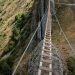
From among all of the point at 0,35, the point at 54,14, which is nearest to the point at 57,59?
the point at 54,14

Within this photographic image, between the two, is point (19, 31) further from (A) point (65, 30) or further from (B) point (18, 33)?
(A) point (65, 30)

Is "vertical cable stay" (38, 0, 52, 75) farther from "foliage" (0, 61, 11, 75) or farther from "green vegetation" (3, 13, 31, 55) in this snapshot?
"green vegetation" (3, 13, 31, 55)

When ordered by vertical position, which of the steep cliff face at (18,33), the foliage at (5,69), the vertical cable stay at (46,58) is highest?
the vertical cable stay at (46,58)

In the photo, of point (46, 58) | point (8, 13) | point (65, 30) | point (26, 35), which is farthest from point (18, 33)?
point (46, 58)

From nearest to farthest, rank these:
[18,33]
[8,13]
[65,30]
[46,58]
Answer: [46,58] → [65,30] → [18,33] → [8,13]

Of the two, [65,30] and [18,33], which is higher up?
[65,30]

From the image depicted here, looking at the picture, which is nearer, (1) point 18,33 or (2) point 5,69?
(2) point 5,69

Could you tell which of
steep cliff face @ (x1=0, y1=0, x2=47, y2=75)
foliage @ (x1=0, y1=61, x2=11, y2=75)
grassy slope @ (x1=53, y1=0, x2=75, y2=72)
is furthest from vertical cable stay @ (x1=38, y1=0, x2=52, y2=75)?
foliage @ (x1=0, y1=61, x2=11, y2=75)

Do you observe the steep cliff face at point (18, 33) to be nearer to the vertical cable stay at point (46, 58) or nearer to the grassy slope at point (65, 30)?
the grassy slope at point (65, 30)

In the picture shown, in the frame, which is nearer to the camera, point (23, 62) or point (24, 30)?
point (23, 62)

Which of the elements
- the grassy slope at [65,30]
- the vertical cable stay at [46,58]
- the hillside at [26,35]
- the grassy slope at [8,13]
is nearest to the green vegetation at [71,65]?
the hillside at [26,35]

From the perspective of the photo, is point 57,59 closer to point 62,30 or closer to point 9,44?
point 62,30
